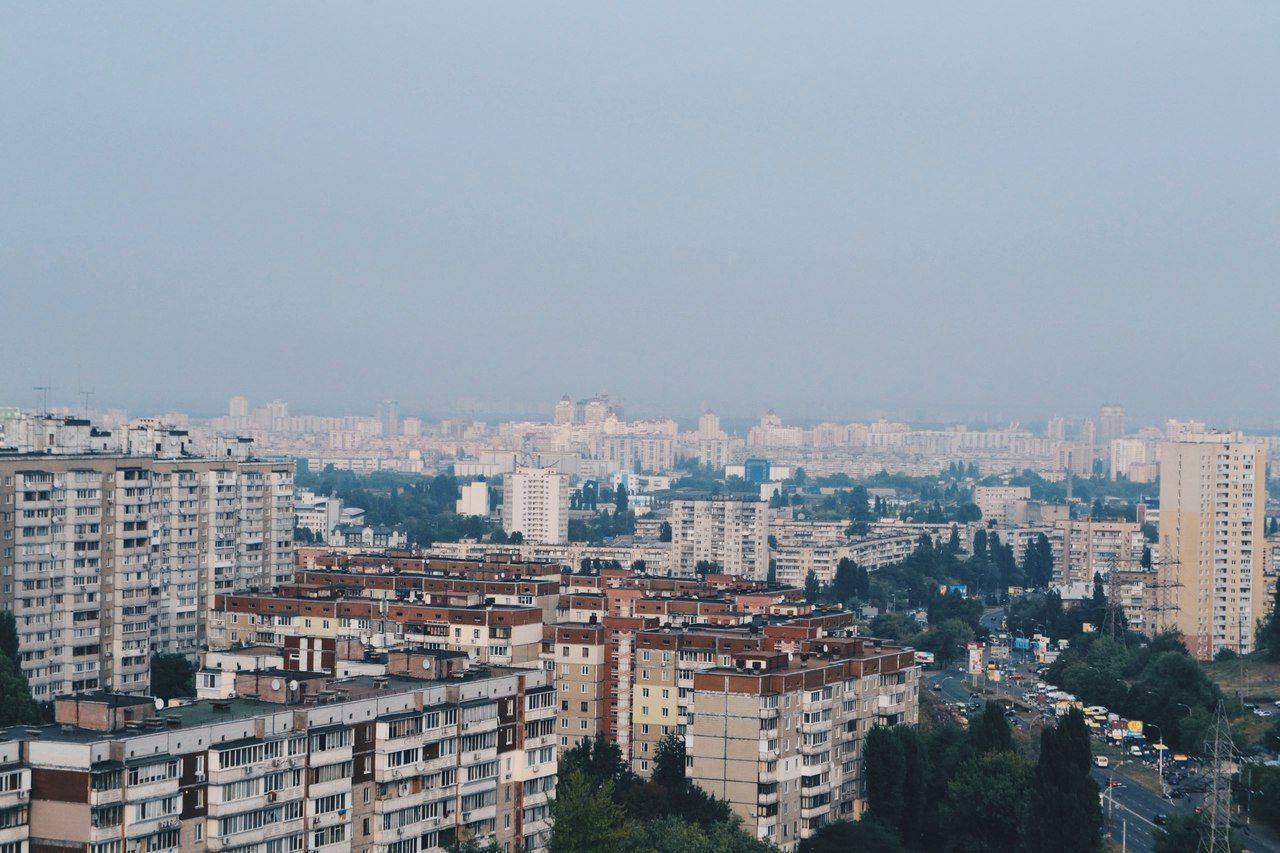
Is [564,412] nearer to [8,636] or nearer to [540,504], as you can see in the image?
[540,504]

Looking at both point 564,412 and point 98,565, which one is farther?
point 564,412

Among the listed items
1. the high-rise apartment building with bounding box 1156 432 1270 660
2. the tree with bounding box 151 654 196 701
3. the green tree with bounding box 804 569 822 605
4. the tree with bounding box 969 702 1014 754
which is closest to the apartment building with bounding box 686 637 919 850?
the tree with bounding box 969 702 1014 754

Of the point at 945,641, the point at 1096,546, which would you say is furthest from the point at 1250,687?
the point at 1096,546

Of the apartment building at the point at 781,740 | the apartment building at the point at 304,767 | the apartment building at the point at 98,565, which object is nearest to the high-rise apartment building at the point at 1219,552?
the apartment building at the point at 98,565

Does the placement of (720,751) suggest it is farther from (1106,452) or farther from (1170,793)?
(1106,452)

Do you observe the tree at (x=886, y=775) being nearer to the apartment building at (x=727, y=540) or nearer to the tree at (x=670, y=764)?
the tree at (x=670, y=764)

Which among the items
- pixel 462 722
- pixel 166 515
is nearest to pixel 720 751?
pixel 462 722
